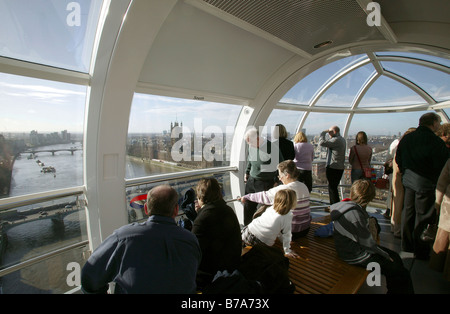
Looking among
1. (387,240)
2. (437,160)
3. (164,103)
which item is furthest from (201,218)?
(387,240)

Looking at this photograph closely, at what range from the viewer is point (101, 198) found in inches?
126

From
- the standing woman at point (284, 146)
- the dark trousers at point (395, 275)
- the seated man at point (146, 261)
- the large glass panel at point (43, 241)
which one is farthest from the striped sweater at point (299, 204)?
the large glass panel at point (43, 241)

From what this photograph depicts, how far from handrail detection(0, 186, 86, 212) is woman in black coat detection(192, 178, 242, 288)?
6.78ft

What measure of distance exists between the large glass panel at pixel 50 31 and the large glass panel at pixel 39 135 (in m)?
0.32

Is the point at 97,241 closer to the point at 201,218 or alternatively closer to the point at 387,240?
the point at 201,218

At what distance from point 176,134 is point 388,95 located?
20.3 ft

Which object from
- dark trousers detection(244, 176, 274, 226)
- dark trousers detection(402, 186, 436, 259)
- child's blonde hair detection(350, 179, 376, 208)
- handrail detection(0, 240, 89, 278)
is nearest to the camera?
child's blonde hair detection(350, 179, 376, 208)

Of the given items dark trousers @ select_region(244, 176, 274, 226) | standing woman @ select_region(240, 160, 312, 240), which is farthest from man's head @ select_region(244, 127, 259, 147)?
standing woman @ select_region(240, 160, 312, 240)

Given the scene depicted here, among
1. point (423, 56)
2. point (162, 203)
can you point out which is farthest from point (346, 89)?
point (162, 203)

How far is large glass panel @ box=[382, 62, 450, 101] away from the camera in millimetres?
5430

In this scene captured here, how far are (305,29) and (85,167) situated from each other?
12.7 feet

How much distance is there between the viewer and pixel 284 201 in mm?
2570

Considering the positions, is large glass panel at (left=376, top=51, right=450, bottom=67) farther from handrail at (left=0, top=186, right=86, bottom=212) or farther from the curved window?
handrail at (left=0, top=186, right=86, bottom=212)

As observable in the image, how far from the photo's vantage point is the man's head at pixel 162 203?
1.75 metres
